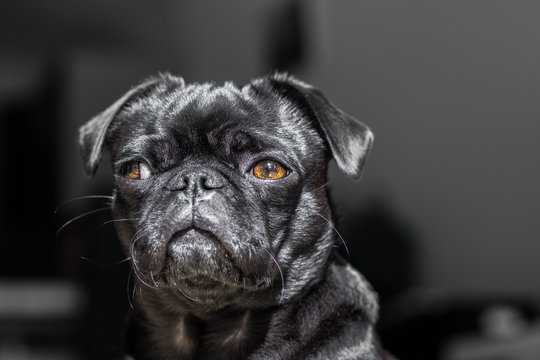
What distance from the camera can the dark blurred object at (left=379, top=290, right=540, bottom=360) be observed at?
337 cm

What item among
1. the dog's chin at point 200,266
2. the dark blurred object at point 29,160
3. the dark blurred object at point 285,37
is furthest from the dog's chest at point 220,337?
the dark blurred object at point 29,160

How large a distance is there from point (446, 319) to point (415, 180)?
1438mm

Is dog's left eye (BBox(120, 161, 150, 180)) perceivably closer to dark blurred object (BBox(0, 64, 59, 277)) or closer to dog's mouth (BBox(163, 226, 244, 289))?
dog's mouth (BBox(163, 226, 244, 289))

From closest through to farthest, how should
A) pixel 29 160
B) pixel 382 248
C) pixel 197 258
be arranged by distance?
pixel 197 258 → pixel 382 248 → pixel 29 160

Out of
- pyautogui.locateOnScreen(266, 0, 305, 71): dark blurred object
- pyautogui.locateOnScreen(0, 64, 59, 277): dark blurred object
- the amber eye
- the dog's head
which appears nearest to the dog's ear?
the dog's head

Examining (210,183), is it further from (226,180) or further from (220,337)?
(220,337)

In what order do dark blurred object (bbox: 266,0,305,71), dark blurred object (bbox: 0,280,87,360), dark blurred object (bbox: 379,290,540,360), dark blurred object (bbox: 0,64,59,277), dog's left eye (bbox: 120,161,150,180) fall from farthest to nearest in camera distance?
dark blurred object (bbox: 0,64,59,277)
dark blurred object (bbox: 266,0,305,71)
dark blurred object (bbox: 0,280,87,360)
dark blurred object (bbox: 379,290,540,360)
dog's left eye (bbox: 120,161,150,180)

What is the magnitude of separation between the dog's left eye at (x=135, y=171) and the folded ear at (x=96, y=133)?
0.42 ft

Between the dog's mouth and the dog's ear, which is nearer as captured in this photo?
the dog's mouth

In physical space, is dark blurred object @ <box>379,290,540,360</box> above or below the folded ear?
below

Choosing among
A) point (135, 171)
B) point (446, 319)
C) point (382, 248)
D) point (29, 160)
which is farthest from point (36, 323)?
point (29, 160)

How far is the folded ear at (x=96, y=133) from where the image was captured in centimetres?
144

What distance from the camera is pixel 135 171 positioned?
133cm

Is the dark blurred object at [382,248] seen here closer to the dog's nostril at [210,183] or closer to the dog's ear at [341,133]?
the dog's ear at [341,133]
